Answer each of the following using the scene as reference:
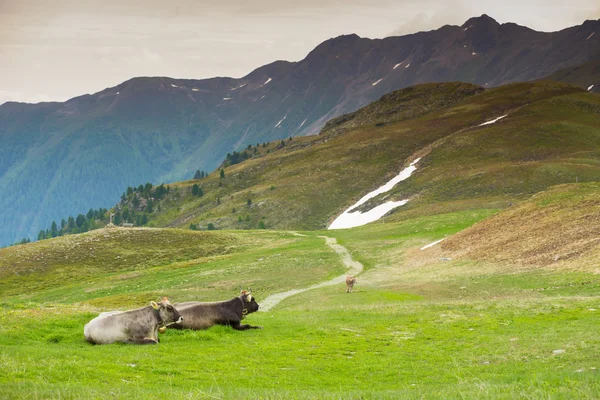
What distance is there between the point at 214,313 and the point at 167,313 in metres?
2.80

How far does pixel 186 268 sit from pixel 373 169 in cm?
11605

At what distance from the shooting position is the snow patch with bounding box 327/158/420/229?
144500 millimetres

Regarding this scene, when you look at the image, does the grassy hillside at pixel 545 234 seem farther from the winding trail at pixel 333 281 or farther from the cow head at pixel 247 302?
the cow head at pixel 247 302

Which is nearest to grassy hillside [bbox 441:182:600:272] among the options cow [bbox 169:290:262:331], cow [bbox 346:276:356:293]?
cow [bbox 346:276:356:293]

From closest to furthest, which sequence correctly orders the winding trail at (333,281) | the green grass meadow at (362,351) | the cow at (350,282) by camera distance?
the green grass meadow at (362,351)
the cow at (350,282)
the winding trail at (333,281)

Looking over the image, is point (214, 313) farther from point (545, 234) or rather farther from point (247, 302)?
point (545, 234)

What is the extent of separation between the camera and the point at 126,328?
74.6ft

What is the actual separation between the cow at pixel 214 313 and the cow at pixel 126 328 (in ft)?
5.12

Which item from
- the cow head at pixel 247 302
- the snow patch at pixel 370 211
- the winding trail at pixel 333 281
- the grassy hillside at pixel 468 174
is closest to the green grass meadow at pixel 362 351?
the cow head at pixel 247 302

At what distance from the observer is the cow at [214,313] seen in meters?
25.2

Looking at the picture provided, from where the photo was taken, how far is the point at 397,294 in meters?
47.1

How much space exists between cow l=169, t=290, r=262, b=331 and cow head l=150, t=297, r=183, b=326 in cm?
53

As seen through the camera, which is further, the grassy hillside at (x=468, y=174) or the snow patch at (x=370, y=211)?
the snow patch at (x=370, y=211)

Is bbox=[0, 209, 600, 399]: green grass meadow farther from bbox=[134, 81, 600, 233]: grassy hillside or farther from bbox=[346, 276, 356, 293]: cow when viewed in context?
bbox=[134, 81, 600, 233]: grassy hillside
